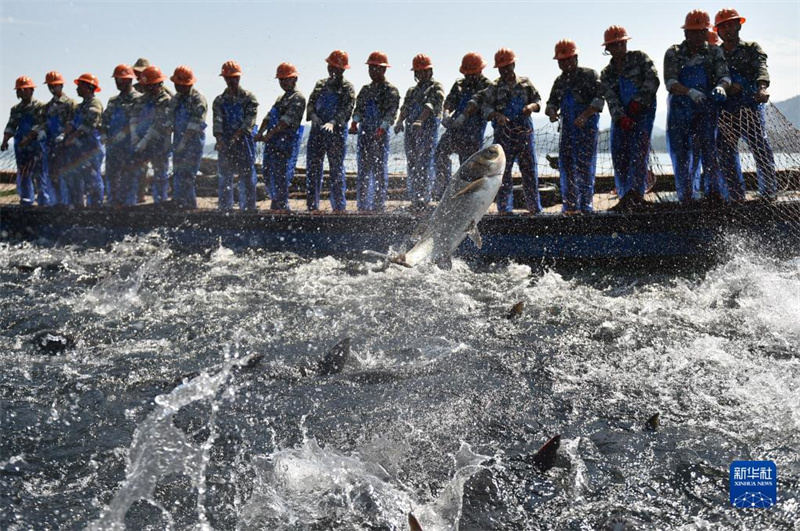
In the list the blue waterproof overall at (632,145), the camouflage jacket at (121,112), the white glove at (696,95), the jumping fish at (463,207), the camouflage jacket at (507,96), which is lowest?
the jumping fish at (463,207)

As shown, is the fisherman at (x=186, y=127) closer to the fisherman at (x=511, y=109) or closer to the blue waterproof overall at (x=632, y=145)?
the fisherman at (x=511, y=109)

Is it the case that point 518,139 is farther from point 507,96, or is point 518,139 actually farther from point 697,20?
point 697,20

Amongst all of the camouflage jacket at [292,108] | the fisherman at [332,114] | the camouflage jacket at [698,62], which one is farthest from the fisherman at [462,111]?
the camouflage jacket at [698,62]

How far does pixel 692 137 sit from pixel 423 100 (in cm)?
405

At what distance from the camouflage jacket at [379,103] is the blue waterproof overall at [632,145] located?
3.43 metres

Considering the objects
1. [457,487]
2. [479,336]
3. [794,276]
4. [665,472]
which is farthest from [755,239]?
[457,487]

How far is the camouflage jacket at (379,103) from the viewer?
11.7 m

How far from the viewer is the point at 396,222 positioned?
11.4m

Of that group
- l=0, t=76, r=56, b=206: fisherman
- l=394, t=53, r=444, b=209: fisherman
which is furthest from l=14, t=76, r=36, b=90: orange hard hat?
l=394, t=53, r=444, b=209: fisherman

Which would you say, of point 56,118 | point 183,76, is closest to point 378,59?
point 183,76

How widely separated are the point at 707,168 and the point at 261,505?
27.3 ft

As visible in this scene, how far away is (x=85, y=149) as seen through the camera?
13789 mm

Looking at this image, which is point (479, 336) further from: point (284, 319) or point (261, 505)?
point (261, 505)

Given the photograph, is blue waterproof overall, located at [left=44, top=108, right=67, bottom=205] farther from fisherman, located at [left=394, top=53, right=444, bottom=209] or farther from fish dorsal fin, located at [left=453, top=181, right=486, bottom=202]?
fish dorsal fin, located at [left=453, top=181, right=486, bottom=202]
